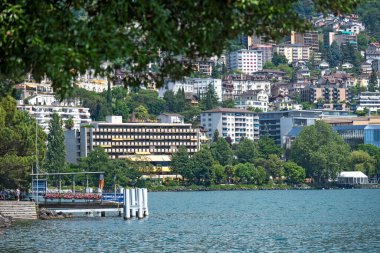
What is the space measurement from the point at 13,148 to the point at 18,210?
848 cm

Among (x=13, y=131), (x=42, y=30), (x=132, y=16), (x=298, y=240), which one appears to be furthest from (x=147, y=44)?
(x=13, y=131)

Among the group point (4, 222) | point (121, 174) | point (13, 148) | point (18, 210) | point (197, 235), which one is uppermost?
point (121, 174)

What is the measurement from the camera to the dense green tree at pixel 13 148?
256 feet

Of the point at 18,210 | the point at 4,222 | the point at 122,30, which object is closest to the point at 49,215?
the point at 18,210

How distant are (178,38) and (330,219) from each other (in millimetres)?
61336

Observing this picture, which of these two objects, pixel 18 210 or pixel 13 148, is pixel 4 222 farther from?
pixel 13 148

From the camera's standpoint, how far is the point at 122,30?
2217 cm

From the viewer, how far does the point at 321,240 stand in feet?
185

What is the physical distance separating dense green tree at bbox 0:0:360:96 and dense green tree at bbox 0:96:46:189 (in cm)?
5561

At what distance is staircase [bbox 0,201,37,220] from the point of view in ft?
237

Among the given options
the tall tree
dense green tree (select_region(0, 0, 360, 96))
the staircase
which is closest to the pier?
the staircase

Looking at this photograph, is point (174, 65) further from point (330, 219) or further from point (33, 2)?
point (330, 219)

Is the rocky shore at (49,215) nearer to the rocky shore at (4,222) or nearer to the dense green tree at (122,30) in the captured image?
the rocky shore at (4,222)

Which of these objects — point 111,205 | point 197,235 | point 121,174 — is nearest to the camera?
point 197,235
